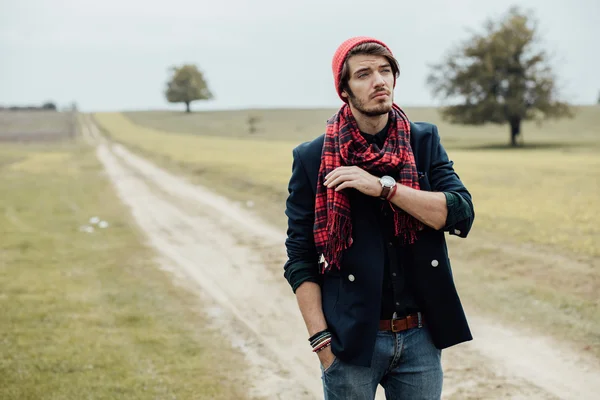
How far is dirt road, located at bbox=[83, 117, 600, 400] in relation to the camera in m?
5.17

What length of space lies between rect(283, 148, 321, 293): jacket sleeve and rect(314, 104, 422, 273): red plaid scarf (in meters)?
0.07

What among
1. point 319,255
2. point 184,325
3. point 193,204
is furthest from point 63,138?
point 319,255

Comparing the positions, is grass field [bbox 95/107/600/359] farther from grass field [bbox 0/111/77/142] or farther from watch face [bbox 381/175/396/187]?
grass field [bbox 0/111/77/142]

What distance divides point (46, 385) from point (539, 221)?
9220mm

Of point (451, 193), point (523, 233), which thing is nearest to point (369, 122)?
point (451, 193)

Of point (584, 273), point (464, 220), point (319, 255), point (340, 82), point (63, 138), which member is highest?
point (340, 82)

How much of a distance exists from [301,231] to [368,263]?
0.32 metres

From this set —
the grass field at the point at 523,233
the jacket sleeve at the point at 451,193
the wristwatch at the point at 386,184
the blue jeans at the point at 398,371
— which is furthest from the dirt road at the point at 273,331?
the wristwatch at the point at 386,184

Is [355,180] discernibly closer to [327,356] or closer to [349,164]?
[349,164]

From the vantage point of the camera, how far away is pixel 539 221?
1162 cm

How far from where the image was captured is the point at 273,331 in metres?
6.68

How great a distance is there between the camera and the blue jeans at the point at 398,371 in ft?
8.11

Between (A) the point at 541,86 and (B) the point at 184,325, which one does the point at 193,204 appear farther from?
(A) the point at 541,86

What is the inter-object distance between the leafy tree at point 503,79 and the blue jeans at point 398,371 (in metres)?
43.4
